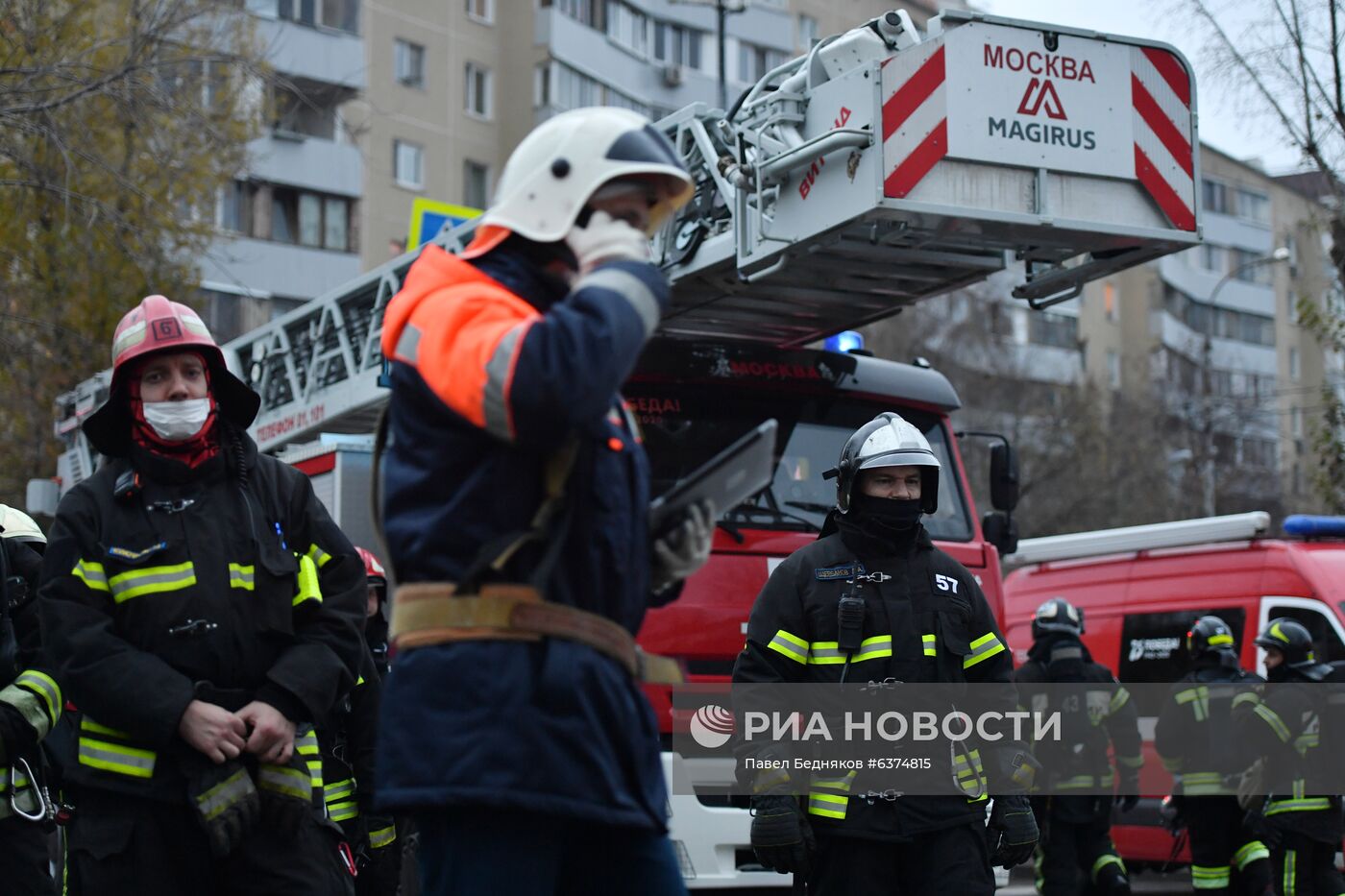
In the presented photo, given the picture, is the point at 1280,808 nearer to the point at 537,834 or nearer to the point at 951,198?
the point at 951,198

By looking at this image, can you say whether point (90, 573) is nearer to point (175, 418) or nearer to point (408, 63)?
point (175, 418)

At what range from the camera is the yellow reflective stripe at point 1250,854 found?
9617mm

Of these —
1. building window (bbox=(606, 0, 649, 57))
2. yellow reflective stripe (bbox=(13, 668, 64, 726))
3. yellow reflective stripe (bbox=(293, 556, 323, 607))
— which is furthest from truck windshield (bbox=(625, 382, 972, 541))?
building window (bbox=(606, 0, 649, 57))

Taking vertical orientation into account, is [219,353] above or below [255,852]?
above

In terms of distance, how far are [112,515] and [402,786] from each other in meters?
1.64

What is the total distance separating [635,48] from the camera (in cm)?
4041

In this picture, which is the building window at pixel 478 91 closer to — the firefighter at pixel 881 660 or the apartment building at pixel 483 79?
the apartment building at pixel 483 79

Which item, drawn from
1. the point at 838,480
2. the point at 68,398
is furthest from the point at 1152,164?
the point at 68,398

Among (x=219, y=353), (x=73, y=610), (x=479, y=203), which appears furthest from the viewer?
(x=479, y=203)

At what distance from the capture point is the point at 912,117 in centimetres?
740

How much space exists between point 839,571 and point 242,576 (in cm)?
Result: 205

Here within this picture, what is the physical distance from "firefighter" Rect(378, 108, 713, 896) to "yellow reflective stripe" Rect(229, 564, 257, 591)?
4.33ft

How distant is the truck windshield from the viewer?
8.24 metres

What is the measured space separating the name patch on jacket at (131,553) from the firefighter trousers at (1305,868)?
656 centimetres
